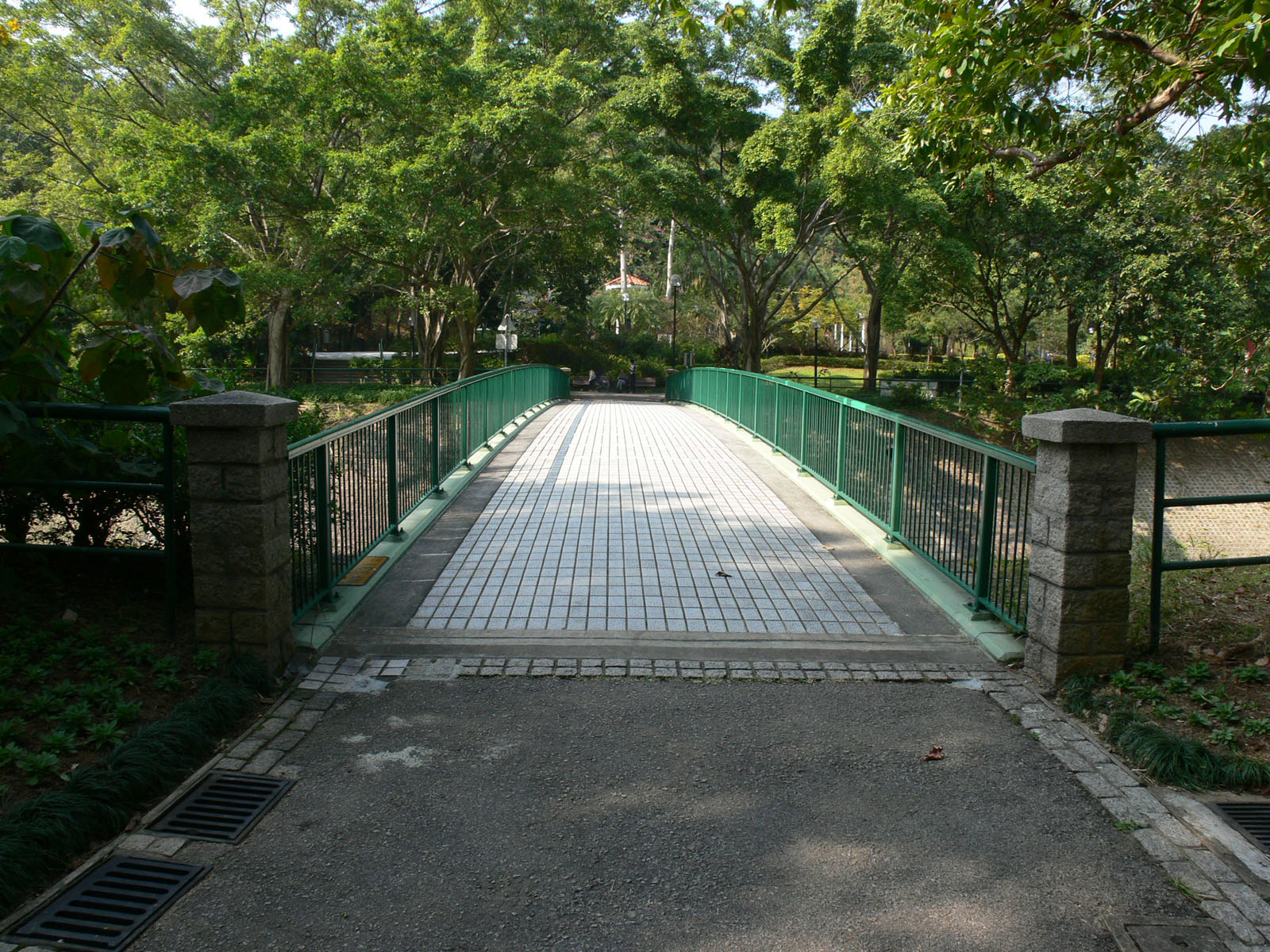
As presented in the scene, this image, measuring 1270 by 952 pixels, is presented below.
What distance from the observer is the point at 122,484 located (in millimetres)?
5016

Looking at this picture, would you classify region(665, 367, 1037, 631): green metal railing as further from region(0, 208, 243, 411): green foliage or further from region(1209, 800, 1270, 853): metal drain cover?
region(0, 208, 243, 411): green foliage

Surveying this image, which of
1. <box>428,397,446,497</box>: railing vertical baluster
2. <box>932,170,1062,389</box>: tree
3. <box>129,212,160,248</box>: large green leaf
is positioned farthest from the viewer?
<box>932,170,1062,389</box>: tree

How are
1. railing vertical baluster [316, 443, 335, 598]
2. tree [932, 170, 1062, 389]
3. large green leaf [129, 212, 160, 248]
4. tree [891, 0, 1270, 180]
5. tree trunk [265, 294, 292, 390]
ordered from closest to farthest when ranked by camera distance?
large green leaf [129, 212, 160, 248] < railing vertical baluster [316, 443, 335, 598] < tree [891, 0, 1270, 180] < tree [932, 170, 1062, 389] < tree trunk [265, 294, 292, 390]

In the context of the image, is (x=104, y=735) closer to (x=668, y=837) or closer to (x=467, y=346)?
(x=668, y=837)

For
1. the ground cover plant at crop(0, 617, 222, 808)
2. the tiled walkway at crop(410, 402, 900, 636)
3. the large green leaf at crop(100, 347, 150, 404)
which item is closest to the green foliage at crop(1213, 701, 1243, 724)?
the tiled walkway at crop(410, 402, 900, 636)

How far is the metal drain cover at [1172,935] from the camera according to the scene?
298 centimetres

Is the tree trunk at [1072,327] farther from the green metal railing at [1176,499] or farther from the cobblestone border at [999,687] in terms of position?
the cobblestone border at [999,687]

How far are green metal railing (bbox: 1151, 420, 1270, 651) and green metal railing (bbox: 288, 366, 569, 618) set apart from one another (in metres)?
4.72

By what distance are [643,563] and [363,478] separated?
222cm

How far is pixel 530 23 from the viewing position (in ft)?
102

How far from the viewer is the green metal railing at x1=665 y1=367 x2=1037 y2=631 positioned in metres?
5.84

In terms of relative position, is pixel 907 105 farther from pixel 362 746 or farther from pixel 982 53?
pixel 362 746

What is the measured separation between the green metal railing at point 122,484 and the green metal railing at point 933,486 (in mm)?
4749

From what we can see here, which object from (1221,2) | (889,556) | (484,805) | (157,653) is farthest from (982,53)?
(157,653)
